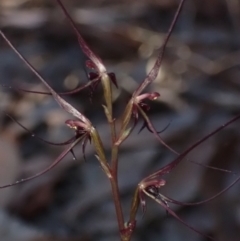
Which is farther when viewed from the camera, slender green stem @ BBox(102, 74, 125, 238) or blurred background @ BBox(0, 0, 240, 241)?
blurred background @ BBox(0, 0, 240, 241)

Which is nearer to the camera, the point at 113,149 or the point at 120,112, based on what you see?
the point at 113,149

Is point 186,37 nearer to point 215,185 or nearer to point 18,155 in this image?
point 18,155

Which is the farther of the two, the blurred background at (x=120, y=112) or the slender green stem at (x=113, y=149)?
the blurred background at (x=120, y=112)

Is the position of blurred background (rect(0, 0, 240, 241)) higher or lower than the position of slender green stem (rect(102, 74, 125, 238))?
lower

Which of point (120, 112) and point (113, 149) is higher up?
point (113, 149)

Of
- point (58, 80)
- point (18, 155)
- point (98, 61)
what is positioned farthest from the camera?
point (58, 80)

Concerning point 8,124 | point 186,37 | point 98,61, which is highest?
point 98,61

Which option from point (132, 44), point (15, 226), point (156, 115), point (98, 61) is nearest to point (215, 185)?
point (15, 226)

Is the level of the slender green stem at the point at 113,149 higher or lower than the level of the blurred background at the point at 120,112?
higher
